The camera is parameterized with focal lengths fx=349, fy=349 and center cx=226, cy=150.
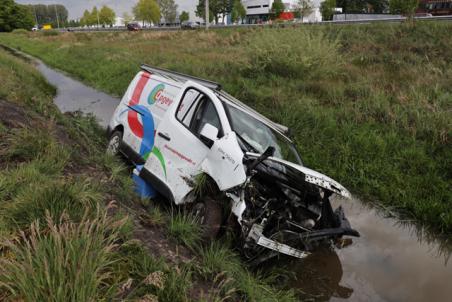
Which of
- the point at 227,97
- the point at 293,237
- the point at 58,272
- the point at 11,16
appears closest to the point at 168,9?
the point at 11,16

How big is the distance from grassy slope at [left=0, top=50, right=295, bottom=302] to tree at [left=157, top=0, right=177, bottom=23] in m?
97.8

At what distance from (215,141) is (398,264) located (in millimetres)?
3038

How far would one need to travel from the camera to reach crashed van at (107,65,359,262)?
380 centimetres

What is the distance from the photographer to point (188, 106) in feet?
16.8

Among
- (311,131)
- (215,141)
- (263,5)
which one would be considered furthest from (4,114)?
(263,5)

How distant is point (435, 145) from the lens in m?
7.14

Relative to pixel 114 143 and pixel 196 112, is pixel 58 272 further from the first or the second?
pixel 114 143

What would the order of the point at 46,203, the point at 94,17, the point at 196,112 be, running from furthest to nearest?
the point at 94,17, the point at 196,112, the point at 46,203

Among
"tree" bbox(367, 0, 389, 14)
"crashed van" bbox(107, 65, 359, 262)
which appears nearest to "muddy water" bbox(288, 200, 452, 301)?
"crashed van" bbox(107, 65, 359, 262)

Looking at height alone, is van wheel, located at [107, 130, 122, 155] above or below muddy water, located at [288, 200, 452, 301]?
above

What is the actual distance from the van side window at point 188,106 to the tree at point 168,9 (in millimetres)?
97124

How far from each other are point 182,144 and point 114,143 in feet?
8.09

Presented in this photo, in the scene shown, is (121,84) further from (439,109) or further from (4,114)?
(439,109)

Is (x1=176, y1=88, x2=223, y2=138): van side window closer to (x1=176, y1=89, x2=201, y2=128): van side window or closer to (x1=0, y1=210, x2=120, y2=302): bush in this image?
(x1=176, y1=89, x2=201, y2=128): van side window
